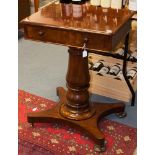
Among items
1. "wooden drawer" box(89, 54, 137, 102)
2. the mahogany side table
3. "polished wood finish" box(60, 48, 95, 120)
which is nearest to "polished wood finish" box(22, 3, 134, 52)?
the mahogany side table

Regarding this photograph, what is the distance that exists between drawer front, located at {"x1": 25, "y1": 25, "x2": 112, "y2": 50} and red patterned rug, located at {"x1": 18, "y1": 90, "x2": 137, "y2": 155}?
0.63 meters

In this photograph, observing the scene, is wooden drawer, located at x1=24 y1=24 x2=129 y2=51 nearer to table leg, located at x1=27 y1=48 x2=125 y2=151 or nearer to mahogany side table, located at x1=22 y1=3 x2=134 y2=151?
mahogany side table, located at x1=22 y1=3 x2=134 y2=151

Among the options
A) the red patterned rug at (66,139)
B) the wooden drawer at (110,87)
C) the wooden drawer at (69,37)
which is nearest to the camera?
the wooden drawer at (69,37)

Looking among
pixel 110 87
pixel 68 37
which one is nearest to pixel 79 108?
pixel 110 87

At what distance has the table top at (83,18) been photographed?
141cm

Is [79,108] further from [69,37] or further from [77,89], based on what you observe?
[69,37]

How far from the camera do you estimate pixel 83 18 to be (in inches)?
59.6

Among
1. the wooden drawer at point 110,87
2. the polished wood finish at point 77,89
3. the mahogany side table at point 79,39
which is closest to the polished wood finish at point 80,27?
the mahogany side table at point 79,39

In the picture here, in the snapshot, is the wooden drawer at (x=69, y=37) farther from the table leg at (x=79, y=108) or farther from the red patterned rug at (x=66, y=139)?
the red patterned rug at (x=66, y=139)

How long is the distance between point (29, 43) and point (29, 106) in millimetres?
1168

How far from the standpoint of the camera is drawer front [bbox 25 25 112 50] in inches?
54.9

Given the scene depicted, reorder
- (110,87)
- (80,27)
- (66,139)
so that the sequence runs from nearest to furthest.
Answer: (80,27) < (66,139) < (110,87)
